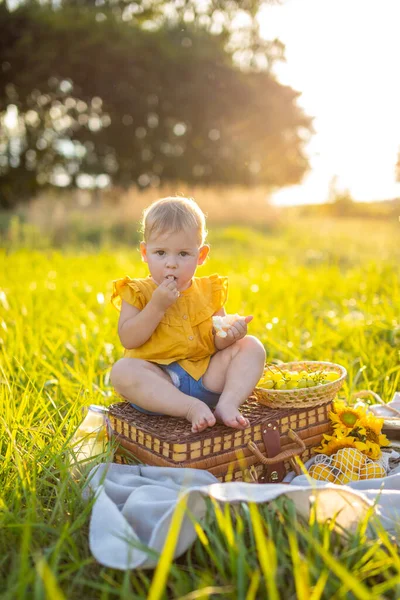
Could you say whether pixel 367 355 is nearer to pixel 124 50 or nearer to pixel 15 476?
pixel 15 476

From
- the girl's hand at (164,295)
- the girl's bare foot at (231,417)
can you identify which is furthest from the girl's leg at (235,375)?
the girl's hand at (164,295)

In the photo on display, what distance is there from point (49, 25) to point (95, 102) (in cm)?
317

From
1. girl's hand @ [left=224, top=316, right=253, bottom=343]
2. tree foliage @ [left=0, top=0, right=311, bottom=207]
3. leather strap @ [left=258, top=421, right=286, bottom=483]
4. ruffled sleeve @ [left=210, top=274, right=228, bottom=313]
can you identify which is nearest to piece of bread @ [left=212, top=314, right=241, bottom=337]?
girl's hand @ [left=224, top=316, right=253, bottom=343]

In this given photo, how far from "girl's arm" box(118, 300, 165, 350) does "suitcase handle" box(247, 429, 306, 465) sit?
0.55 metres

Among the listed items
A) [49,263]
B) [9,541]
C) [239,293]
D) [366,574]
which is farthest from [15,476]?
[49,263]

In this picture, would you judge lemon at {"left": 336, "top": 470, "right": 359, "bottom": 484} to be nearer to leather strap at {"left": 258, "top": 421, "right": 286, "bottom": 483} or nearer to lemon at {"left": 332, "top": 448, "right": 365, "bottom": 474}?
lemon at {"left": 332, "top": 448, "right": 365, "bottom": 474}

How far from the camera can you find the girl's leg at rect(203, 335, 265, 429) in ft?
6.47

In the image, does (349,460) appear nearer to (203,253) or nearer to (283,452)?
(283,452)

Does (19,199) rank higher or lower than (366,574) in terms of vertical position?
higher

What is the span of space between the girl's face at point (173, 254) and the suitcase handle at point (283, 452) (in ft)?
2.21

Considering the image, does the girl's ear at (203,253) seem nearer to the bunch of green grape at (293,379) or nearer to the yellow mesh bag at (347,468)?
the bunch of green grape at (293,379)

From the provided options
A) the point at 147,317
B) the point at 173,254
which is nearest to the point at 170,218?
the point at 173,254

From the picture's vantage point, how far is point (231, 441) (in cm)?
194

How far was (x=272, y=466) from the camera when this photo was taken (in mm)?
2025
